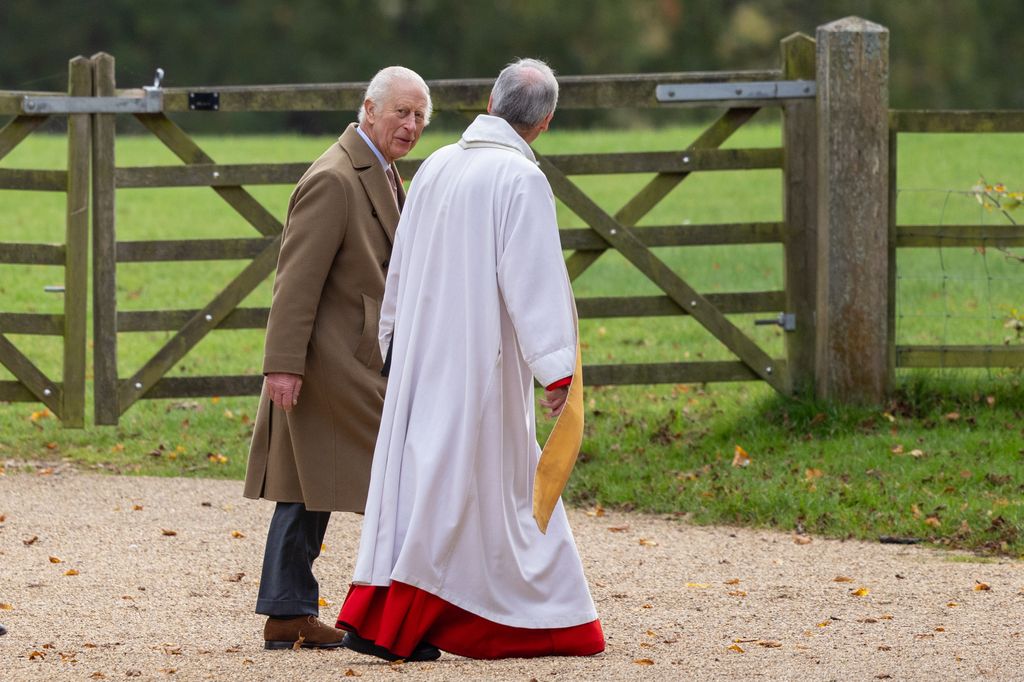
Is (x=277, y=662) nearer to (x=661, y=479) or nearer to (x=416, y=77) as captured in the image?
(x=416, y=77)

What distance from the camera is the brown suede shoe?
5.31 metres

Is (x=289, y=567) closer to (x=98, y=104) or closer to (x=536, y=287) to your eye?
(x=536, y=287)

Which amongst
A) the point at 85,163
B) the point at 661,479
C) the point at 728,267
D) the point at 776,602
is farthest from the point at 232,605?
the point at 728,267

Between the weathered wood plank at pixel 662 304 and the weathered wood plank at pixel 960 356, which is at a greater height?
the weathered wood plank at pixel 662 304

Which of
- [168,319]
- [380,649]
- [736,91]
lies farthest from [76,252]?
[380,649]

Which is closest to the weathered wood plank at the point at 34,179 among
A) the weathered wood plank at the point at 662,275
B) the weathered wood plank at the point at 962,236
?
the weathered wood plank at the point at 662,275

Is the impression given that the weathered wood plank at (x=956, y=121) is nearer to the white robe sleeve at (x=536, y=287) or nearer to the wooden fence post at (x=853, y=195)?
the wooden fence post at (x=853, y=195)

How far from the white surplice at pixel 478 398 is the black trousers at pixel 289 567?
46 cm

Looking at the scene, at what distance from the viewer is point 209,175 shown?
8398mm

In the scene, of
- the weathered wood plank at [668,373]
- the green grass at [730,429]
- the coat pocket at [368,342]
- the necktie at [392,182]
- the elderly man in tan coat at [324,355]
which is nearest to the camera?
the elderly man in tan coat at [324,355]

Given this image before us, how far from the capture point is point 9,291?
13625mm

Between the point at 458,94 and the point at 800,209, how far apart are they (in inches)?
78.9

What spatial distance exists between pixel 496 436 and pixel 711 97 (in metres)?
3.95

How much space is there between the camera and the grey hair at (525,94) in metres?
4.99
